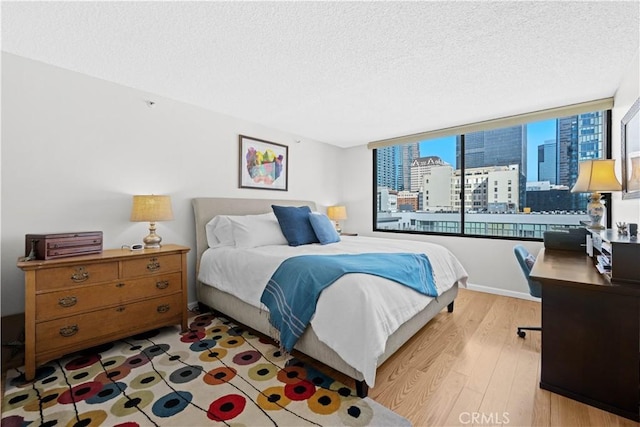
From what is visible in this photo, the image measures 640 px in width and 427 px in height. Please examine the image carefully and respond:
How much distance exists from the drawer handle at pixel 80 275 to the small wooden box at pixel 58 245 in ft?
0.53

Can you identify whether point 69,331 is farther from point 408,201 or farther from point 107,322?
point 408,201

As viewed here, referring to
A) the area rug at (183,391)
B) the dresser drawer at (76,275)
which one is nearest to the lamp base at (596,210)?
the area rug at (183,391)

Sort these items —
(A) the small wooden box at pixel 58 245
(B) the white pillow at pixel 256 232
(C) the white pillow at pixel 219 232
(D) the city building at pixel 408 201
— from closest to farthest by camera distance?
(A) the small wooden box at pixel 58 245 → (B) the white pillow at pixel 256 232 → (C) the white pillow at pixel 219 232 → (D) the city building at pixel 408 201

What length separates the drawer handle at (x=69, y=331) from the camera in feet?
6.25

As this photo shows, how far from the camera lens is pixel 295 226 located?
3127mm

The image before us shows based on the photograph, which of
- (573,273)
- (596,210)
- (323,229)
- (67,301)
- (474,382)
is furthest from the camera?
(323,229)

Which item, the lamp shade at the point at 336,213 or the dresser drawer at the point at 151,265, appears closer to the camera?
the dresser drawer at the point at 151,265

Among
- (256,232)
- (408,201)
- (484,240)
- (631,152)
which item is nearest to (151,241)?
(256,232)

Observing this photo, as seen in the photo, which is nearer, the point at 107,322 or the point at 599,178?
the point at 107,322

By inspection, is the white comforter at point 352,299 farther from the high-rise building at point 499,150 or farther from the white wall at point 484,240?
the high-rise building at point 499,150

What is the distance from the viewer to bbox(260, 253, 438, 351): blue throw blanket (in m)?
1.81

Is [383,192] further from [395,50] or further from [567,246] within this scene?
[395,50]

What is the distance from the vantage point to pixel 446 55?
81.9 inches

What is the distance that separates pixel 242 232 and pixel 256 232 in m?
0.14
